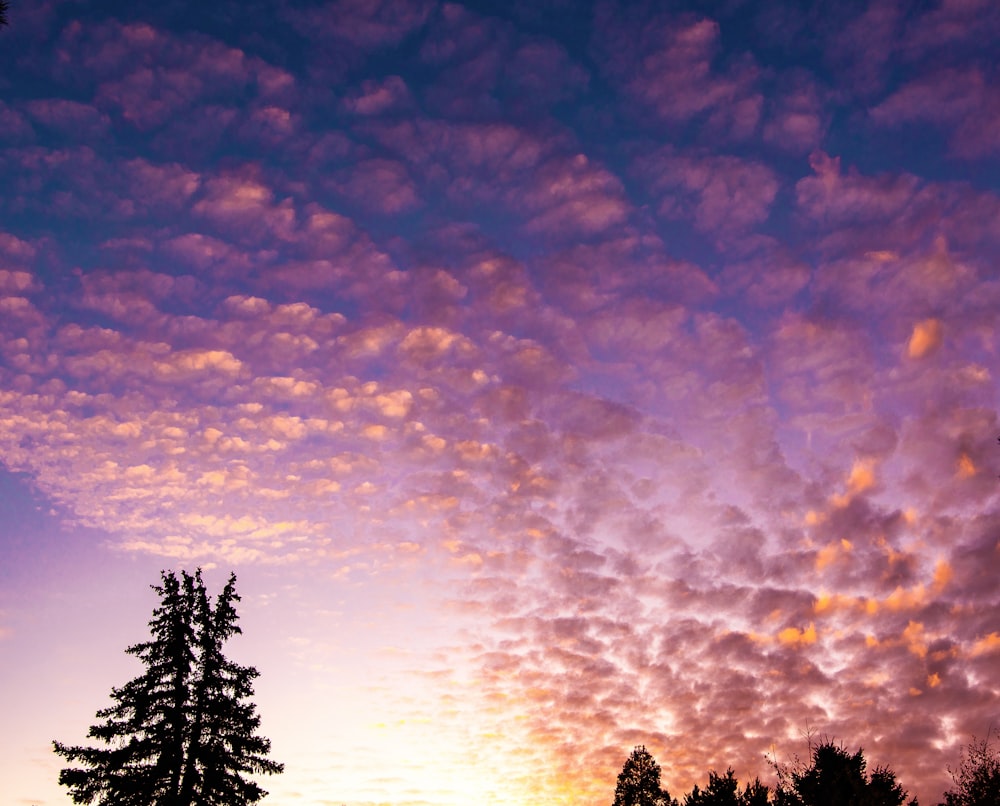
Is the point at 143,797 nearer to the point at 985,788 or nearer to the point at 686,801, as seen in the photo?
the point at 686,801

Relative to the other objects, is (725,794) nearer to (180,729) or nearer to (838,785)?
(838,785)

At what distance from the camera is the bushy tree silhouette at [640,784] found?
7431cm

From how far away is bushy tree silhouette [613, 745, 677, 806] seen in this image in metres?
74.3

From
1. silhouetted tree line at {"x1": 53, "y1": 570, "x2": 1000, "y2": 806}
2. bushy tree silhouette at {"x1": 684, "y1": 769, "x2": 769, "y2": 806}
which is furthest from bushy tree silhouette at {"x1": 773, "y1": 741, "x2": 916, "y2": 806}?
silhouetted tree line at {"x1": 53, "y1": 570, "x2": 1000, "y2": 806}

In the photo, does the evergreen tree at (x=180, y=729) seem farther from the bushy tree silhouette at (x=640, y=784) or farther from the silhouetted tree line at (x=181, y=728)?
the bushy tree silhouette at (x=640, y=784)

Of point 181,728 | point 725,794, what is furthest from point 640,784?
point 181,728

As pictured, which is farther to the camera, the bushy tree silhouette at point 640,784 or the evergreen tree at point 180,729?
the bushy tree silhouette at point 640,784

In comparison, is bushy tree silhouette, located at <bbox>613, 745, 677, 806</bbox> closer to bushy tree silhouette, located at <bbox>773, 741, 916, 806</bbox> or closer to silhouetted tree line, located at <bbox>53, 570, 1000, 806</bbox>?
bushy tree silhouette, located at <bbox>773, 741, 916, 806</bbox>

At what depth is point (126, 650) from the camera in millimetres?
34406

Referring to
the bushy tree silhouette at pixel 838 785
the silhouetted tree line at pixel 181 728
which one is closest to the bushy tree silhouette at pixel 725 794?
the bushy tree silhouette at pixel 838 785

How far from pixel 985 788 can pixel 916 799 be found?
25.9ft

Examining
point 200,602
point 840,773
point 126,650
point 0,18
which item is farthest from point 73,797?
point 840,773

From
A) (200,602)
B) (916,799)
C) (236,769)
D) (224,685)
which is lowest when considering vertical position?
(916,799)

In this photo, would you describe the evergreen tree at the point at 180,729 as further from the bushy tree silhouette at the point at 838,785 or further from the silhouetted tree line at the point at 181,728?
the bushy tree silhouette at the point at 838,785
